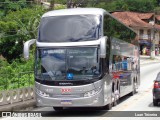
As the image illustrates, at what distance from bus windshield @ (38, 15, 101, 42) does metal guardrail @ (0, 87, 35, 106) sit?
2538 mm

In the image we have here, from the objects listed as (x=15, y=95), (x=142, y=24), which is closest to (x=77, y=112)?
(x=15, y=95)

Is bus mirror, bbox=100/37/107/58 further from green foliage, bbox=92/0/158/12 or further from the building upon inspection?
green foliage, bbox=92/0/158/12

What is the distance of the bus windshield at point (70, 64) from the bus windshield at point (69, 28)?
0.48 metres

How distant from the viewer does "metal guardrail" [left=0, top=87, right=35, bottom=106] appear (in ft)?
53.1

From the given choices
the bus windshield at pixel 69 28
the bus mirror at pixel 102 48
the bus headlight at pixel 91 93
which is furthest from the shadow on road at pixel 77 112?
the bus windshield at pixel 69 28

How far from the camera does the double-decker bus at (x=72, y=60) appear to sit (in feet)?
49.6

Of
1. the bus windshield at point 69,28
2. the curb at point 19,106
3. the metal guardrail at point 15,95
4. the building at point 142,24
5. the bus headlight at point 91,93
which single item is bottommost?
the curb at point 19,106

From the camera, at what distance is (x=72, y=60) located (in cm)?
1533

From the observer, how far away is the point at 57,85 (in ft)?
49.8

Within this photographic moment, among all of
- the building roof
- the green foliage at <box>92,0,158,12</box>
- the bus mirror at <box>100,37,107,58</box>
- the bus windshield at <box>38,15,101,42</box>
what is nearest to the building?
the building roof

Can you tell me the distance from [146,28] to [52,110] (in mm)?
76449

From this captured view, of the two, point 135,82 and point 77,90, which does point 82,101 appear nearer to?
point 77,90

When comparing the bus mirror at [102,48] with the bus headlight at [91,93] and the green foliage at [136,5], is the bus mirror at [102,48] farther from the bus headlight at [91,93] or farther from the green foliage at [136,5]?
the green foliage at [136,5]

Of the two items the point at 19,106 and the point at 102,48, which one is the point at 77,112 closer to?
the point at 19,106
